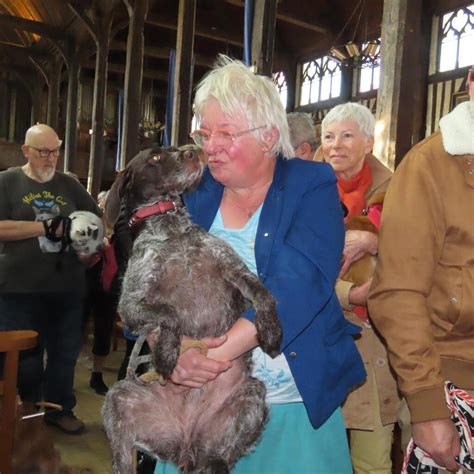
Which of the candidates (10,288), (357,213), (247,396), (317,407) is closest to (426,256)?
(317,407)

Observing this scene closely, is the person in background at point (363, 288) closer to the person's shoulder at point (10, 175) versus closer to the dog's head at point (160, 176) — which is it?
the dog's head at point (160, 176)

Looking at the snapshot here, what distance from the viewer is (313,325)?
177 centimetres

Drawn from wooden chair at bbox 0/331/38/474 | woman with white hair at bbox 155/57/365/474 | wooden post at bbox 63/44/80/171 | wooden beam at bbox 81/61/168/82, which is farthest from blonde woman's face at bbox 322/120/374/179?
wooden beam at bbox 81/61/168/82

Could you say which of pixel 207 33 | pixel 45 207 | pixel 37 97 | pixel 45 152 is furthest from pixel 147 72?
pixel 45 207

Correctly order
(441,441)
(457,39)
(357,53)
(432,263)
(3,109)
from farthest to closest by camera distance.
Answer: (3,109), (457,39), (357,53), (432,263), (441,441)

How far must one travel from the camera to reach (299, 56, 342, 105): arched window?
58.5 feet

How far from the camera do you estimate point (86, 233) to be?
3941mm

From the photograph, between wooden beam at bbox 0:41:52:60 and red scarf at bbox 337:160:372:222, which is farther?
wooden beam at bbox 0:41:52:60

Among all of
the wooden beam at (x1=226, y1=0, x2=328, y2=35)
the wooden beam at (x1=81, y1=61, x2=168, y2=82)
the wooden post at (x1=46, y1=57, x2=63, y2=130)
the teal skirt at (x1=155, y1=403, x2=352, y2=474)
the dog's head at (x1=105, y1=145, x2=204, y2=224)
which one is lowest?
the teal skirt at (x1=155, y1=403, x2=352, y2=474)

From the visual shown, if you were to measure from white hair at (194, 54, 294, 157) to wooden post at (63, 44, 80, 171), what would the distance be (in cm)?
1564

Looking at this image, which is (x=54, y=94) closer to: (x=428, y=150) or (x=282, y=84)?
(x=282, y=84)

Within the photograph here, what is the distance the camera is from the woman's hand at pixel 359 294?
242cm

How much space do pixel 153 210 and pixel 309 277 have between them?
71cm

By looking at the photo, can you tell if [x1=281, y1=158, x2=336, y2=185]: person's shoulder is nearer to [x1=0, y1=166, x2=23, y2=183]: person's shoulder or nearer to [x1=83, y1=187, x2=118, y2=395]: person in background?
[x1=0, y1=166, x2=23, y2=183]: person's shoulder
